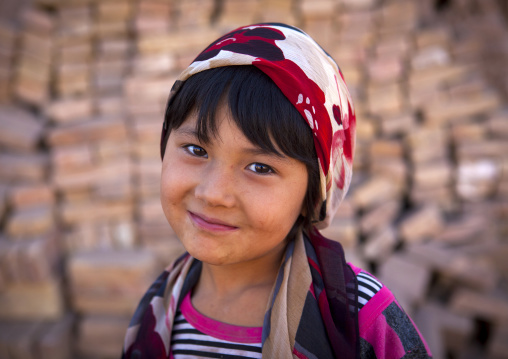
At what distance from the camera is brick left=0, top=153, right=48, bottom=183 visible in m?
3.16

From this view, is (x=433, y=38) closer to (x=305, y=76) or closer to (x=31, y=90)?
(x=305, y=76)

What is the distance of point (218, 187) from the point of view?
0.90 m

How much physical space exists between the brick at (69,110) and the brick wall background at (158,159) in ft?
0.04

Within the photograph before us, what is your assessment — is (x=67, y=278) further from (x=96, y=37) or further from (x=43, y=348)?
(x=96, y=37)

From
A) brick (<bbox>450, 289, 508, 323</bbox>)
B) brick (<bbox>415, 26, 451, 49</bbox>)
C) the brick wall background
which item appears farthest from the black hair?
brick (<bbox>415, 26, 451, 49</bbox>)

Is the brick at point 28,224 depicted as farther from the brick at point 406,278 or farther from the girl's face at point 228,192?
the brick at point 406,278

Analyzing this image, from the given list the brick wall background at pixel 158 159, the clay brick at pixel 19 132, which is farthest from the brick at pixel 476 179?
the clay brick at pixel 19 132

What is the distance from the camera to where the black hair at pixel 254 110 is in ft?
2.96

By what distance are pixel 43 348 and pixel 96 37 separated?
2.76m

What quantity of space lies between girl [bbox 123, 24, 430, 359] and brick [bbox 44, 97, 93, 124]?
2.71 m

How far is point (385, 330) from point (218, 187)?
0.50m

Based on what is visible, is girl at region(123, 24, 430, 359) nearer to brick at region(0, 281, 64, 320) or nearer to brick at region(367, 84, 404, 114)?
brick at region(0, 281, 64, 320)

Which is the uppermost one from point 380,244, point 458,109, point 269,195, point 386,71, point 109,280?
point 386,71

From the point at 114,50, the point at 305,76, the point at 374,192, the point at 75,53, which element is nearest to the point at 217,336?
the point at 305,76
